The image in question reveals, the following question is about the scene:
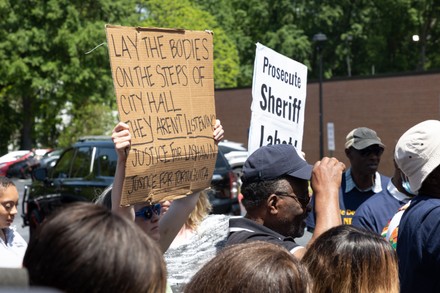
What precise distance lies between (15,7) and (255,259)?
130ft

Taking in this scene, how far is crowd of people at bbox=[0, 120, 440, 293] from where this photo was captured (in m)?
1.81

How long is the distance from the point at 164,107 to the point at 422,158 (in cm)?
117

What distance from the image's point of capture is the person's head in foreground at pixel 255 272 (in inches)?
92.2

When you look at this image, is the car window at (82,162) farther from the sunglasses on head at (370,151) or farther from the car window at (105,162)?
the sunglasses on head at (370,151)

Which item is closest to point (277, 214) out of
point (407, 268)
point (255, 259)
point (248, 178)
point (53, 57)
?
point (248, 178)

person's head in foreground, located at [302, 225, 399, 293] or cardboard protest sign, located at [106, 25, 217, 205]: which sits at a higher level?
cardboard protest sign, located at [106, 25, 217, 205]

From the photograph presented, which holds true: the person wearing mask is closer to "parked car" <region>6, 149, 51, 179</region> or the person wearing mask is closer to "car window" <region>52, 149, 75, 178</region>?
"car window" <region>52, 149, 75, 178</region>

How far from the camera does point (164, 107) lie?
3912 mm

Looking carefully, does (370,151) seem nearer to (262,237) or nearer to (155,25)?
(262,237)

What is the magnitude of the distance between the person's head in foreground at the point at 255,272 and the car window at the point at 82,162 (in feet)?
32.9

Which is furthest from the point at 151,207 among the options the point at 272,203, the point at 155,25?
the point at 155,25

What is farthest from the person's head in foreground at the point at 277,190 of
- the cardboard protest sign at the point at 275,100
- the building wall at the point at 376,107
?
the building wall at the point at 376,107

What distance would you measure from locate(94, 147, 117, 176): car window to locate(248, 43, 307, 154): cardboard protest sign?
6.82m

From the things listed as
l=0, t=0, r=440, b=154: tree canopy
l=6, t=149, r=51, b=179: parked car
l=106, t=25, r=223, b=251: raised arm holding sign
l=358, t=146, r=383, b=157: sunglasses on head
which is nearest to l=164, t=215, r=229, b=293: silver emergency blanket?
l=106, t=25, r=223, b=251: raised arm holding sign
